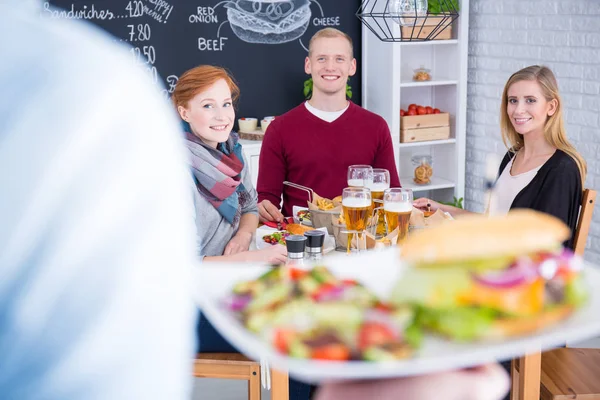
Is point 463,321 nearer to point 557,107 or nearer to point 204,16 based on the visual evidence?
point 557,107

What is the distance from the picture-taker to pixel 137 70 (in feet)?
1.70

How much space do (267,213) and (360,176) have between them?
0.50m

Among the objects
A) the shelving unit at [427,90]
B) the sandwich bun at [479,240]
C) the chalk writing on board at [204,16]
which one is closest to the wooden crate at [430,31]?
the shelving unit at [427,90]

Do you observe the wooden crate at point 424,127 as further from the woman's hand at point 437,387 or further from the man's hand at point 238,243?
the woman's hand at point 437,387

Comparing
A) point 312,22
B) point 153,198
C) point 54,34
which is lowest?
point 153,198

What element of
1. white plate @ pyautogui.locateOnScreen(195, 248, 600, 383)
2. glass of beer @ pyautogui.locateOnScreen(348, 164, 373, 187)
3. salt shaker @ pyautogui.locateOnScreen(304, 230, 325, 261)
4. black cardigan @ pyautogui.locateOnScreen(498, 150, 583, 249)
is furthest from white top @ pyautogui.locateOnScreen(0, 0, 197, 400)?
black cardigan @ pyautogui.locateOnScreen(498, 150, 583, 249)

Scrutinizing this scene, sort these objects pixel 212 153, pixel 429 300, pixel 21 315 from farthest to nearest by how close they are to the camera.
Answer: pixel 212 153
pixel 429 300
pixel 21 315

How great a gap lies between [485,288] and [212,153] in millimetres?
1981

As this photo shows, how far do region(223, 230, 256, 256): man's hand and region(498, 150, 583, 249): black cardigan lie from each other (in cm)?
A: 108

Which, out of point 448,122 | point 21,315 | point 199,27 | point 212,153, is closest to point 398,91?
point 448,122

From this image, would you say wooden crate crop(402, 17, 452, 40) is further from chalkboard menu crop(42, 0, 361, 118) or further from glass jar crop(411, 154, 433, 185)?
glass jar crop(411, 154, 433, 185)

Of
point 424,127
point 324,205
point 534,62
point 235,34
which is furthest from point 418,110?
point 324,205

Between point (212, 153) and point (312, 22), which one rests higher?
point (312, 22)

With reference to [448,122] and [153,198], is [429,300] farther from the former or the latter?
[448,122]
